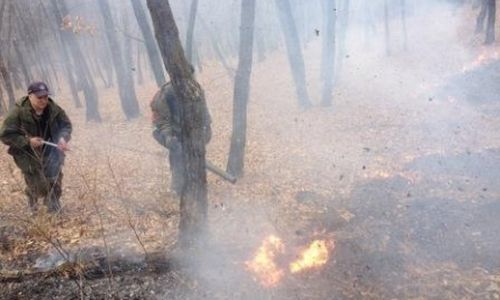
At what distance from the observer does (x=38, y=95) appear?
6164 mm

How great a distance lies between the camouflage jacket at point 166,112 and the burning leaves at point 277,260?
2262 millimetres

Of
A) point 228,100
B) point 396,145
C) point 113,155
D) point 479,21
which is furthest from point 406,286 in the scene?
point 479,21

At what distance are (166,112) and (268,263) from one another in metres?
2.85

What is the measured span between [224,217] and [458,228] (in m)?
3.16

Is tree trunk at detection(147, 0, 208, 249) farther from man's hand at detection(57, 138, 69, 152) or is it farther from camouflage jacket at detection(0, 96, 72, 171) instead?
camouflage jacket at detection(0, 96, 72, 171)

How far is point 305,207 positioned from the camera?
7160mm

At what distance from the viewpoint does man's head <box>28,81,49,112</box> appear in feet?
20.1

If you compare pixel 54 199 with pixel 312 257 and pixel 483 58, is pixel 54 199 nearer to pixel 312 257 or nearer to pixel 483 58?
pixel 312 257

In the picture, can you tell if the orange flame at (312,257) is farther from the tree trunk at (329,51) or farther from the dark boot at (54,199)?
the tree trunk at (329,51)

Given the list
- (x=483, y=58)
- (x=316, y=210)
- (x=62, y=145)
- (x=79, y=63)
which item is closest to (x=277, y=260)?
(x=316, y=210)

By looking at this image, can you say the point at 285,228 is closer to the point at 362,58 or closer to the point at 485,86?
the point at 485,86

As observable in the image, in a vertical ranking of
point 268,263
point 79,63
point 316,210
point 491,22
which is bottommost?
point 316,210

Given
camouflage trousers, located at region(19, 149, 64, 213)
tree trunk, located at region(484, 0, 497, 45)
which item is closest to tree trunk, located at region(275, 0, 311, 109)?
tree trunk, located at region(484, 0, 497, 45)

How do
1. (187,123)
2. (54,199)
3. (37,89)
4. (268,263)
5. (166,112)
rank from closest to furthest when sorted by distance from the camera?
(187,123) < (268,263) < (37,89) < (54,199) < (166,112)
